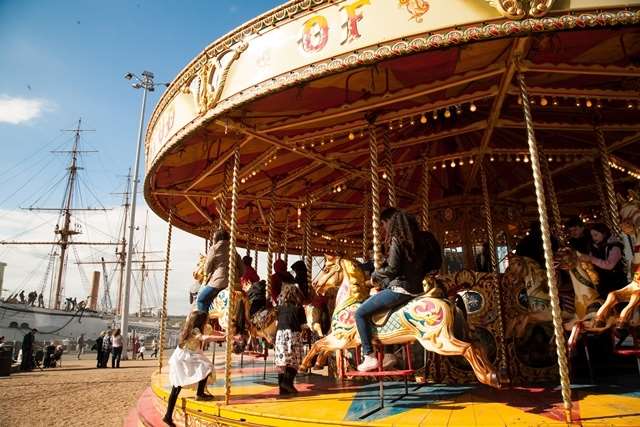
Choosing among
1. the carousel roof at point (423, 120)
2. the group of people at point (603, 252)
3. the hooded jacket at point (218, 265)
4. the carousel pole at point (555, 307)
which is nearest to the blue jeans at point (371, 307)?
the carousel pole at point (555, 307)

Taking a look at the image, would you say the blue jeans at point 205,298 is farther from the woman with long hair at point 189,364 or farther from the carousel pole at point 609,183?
the carousel pole at point 609,183

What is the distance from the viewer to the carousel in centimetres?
390

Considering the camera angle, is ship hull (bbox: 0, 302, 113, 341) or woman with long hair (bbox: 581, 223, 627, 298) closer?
woman with long hair (bbox: 581, 223, 627, 298)

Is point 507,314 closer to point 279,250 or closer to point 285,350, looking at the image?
point 285,350

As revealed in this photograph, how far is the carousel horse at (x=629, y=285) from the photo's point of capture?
4.47 meters

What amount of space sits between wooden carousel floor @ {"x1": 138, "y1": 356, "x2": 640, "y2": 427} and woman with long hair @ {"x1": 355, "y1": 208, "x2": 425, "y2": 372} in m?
0.65

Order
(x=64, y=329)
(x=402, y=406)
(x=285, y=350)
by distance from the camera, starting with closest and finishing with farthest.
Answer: (x=402, y=406)
(x=285, y=350)
(x=64, y=329)

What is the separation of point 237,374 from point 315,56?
6.18m

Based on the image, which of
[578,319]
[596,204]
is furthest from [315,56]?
[596,204]

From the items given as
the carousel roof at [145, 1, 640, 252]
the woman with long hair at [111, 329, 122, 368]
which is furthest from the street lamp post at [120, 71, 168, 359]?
the carousel roof at [145, 1, 640, 252]

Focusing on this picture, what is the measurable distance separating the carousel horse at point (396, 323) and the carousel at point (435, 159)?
17 millimetres

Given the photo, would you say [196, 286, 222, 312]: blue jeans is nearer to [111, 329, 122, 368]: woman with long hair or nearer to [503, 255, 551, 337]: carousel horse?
[503, 255, 551, 337]: carousel horse

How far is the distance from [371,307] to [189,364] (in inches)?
90.2

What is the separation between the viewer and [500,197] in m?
10.2
